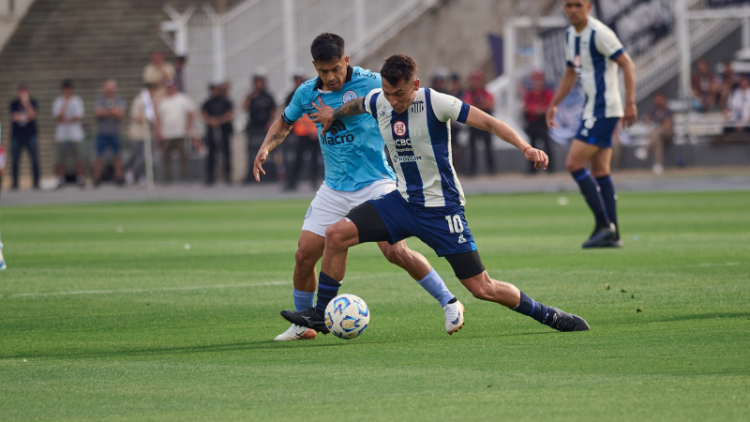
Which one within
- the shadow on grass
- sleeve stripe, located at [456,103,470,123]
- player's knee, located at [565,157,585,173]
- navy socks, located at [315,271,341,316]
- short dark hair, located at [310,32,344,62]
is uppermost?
short dark hair, located at [310,32,344,62]

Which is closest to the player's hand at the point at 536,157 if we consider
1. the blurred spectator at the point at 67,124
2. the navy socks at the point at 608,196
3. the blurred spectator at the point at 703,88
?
the navy socks at the point at 608,196

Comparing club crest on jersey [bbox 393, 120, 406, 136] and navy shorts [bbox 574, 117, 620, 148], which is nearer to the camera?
club crest on jersey [bbox 393, 120, 406, 136]

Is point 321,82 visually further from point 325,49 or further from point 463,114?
point 463,114

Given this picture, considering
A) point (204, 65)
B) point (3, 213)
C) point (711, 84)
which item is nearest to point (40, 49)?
point (204, 65)

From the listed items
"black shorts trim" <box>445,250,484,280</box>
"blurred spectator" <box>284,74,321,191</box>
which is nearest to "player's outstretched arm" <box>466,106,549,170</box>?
"black shorts trim" <box>445,250,484,280</box>

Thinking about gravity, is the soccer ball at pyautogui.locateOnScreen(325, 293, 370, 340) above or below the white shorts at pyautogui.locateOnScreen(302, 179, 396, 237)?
below

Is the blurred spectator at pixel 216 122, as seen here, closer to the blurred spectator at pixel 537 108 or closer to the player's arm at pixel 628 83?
the blurred spectator at pixel 537 108

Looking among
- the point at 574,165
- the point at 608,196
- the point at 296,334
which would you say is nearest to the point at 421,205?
the point at 296,334

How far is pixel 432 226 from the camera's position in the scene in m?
6.75

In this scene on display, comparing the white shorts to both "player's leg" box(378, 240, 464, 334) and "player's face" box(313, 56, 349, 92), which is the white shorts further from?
"player's face" box(313, 56, 349, 92)

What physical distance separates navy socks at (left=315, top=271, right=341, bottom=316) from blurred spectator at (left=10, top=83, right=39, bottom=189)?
20.7 metres

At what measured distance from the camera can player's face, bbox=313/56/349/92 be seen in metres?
7.11

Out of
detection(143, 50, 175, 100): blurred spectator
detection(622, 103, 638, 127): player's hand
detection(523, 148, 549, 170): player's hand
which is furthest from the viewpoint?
detection(143, 50, 175, 100): blurred spectator

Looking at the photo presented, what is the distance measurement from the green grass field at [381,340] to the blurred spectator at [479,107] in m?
11.9
